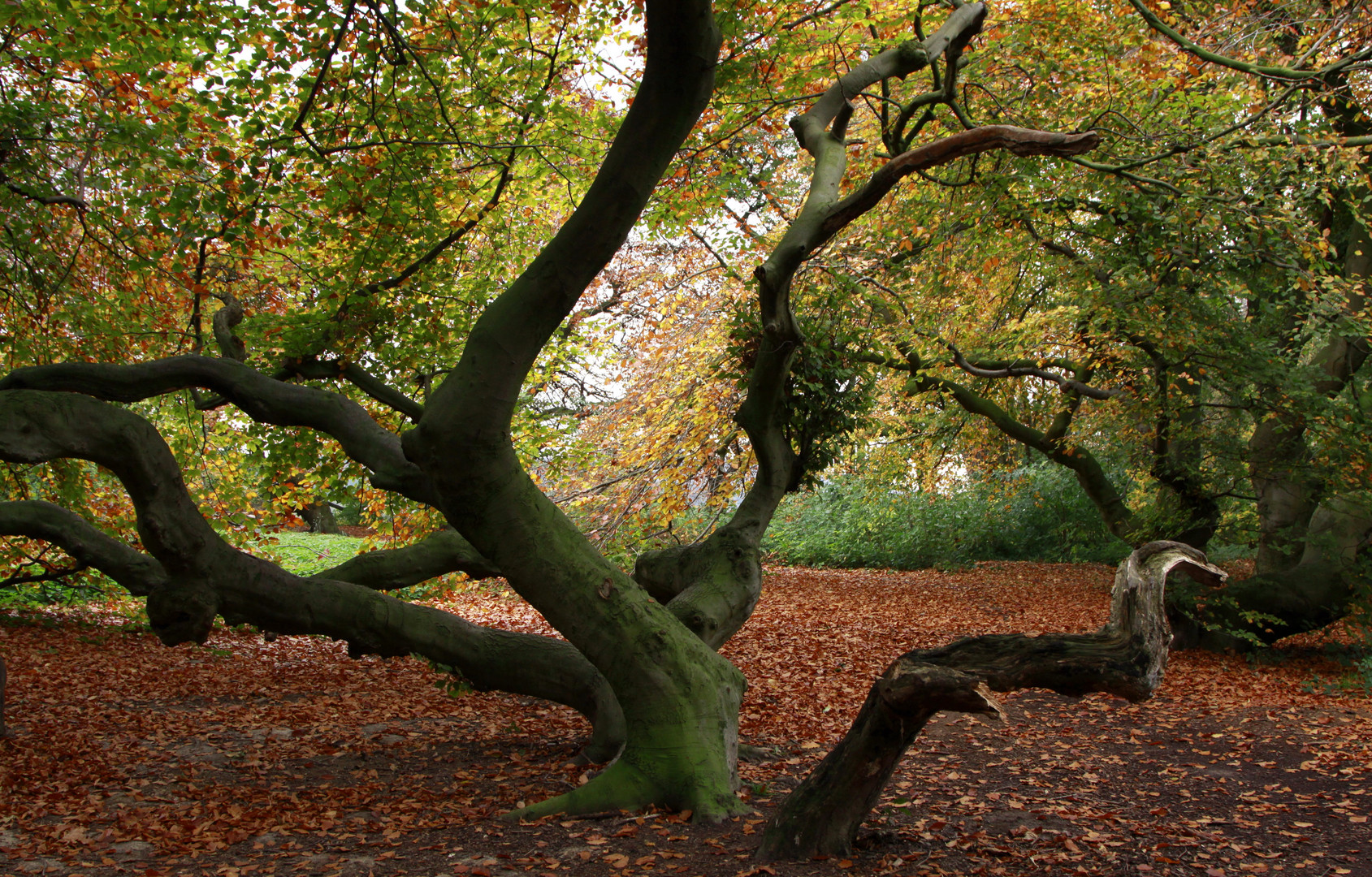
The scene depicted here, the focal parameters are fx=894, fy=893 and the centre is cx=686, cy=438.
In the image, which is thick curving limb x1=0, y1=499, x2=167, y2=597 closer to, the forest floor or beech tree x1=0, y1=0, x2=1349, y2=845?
beech tree x1=0, y1=0, x2=1349, y2=845

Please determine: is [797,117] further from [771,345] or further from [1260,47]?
[1260,47]

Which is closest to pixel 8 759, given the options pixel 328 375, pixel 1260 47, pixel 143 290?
pixel 328 375

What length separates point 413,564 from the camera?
247 inches

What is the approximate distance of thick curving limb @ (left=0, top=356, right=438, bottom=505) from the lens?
4.65 m

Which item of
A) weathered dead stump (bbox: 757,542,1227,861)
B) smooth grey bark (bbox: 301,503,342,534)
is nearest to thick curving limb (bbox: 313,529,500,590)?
weathered dead stump (bbox: 757,542,1227,861)

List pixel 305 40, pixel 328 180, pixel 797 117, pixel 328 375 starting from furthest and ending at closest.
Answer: pixel 328 180, pixel 328 375, pixel 797 117, pixel 305 40

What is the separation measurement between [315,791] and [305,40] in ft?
14.8

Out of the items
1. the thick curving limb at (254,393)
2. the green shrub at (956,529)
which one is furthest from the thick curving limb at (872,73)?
the green shrub at (956,529)

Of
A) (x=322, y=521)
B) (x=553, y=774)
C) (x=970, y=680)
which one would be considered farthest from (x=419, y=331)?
(x=322, y=521)

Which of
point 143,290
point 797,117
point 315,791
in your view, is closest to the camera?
point 315,791

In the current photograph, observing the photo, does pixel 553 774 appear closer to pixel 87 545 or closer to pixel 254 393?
pixel 254 393

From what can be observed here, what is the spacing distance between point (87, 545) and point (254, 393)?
1547 mm

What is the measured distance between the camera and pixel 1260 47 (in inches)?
340

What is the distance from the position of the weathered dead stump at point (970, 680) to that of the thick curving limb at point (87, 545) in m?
3.97
